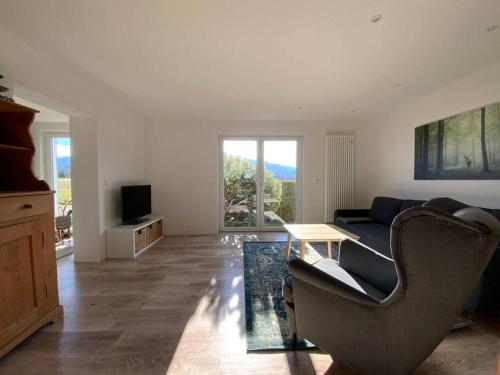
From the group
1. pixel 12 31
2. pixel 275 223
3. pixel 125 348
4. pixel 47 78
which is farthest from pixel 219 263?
pixel 12 31

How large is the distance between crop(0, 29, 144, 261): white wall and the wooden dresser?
0.67 meters

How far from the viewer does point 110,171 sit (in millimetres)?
3139

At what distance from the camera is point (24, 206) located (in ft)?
4.85

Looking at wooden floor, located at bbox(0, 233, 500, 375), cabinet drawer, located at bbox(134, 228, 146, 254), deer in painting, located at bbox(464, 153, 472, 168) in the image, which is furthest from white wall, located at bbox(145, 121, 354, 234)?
deer in painting, located at bbox(464, 153, 472, 168)

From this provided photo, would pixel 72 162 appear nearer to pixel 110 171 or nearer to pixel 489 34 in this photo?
pixel 110 171

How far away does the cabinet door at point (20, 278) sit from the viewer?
1352 millimetres

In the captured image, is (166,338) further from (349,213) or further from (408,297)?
(349,213)

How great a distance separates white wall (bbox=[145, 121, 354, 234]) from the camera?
14.2 feet

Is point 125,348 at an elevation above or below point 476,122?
below

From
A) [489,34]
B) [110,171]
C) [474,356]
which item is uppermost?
[489,34]

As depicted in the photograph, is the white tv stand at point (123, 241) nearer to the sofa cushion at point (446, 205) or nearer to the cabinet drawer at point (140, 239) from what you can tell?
the cabinet drawer at point (140, 239)

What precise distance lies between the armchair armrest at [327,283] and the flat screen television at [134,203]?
3006mm

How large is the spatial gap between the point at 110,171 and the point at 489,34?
4537 mm

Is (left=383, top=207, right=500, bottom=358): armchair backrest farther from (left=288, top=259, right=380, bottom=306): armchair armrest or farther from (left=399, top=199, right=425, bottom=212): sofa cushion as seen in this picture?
(left=399, top=199, right=425, bottom=212): sofa cushion
